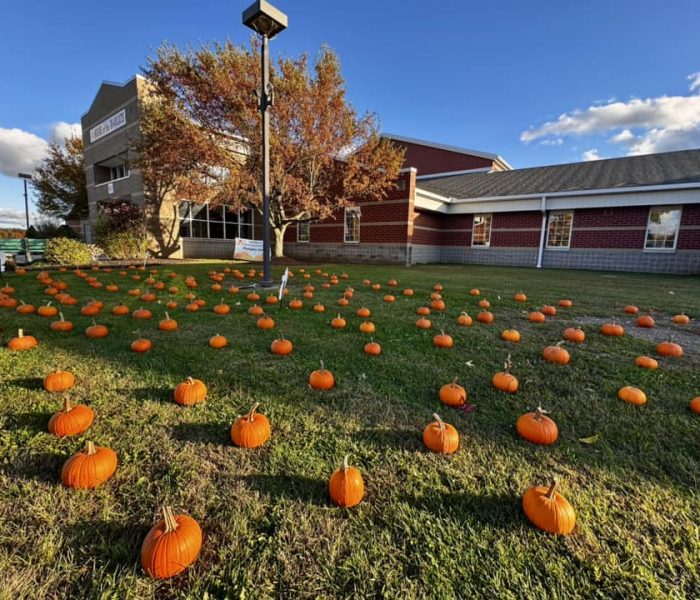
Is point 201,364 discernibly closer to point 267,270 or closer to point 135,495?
point 135,495

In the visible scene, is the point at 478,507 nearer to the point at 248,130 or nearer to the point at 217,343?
the point at 217,343

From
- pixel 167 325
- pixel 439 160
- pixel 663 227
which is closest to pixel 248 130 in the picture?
pixel 167 325

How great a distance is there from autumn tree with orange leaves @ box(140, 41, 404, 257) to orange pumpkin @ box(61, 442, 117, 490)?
12.6 metres

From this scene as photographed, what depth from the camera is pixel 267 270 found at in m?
6.62

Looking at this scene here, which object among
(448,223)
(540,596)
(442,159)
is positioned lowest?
(540,596)

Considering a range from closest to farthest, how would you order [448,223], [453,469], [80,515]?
[80,515], [453,469], [448,223]

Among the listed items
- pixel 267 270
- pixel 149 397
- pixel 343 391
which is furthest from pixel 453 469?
pixel 267 270

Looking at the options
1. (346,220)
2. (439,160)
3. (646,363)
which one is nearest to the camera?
(646,363)

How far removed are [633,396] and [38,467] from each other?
136 inches

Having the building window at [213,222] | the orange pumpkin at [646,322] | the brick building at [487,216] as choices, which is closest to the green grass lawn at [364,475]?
the orange pumpkin at [646,322]

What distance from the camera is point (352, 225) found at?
58.8ft

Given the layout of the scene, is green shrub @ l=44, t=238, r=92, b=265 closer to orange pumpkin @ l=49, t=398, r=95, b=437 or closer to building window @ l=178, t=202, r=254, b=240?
building window @ l=178, t=202, r=254, b=240

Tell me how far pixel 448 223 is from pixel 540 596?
1862 centimetres

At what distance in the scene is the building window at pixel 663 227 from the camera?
12.8 m
